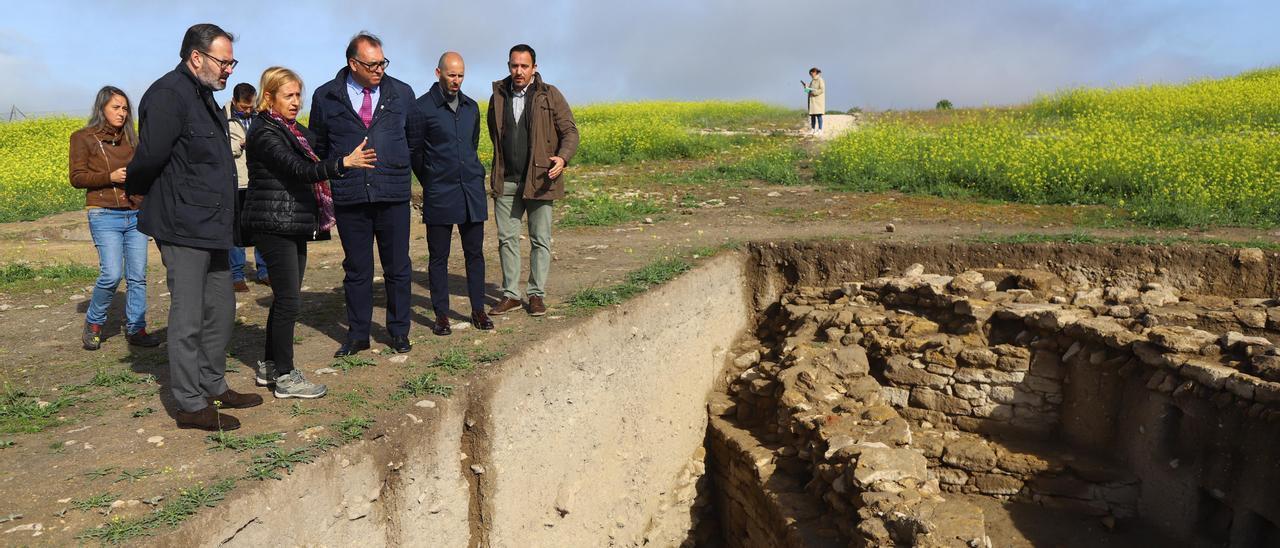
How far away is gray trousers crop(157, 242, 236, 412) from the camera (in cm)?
392

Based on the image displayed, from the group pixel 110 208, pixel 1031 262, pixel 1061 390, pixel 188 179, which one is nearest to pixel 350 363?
pixel 188 179

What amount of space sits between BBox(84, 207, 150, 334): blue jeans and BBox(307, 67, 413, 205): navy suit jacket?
1715mm

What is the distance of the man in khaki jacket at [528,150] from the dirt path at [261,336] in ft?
2.04

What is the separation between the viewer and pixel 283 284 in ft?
14.7

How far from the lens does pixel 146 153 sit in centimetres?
377

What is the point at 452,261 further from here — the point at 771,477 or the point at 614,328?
the point at 771,477

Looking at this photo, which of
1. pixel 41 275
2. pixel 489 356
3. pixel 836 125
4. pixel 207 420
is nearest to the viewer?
pixel 207 420

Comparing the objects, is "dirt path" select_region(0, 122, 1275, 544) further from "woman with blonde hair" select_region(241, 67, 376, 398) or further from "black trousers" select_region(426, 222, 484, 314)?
"woman with blonde hair" select_region(241, 67, 376, 398)

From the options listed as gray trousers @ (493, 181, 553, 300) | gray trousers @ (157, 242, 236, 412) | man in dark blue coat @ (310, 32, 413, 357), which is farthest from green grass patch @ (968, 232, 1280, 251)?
gray trousers @ (157, 242, 236, 412)

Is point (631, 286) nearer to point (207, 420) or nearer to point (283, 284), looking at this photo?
point (283, 284)

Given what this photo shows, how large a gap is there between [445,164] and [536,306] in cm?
125

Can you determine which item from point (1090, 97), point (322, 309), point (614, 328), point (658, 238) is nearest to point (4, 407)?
point (322, 309)

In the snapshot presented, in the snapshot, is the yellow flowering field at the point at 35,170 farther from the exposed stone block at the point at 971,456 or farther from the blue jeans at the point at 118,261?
the exposed stone block at the point at 971,456

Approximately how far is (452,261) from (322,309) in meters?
1.95
